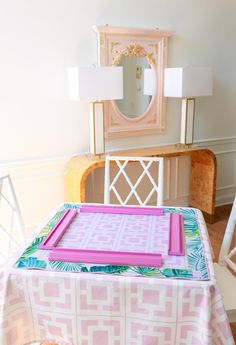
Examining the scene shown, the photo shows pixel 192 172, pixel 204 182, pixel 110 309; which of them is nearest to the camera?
pixel 110 309

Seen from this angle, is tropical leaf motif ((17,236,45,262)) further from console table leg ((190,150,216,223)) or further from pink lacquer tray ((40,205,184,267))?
console table leg ((190,150,216,223))

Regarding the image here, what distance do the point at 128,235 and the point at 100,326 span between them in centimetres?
42

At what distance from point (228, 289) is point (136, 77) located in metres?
2.14

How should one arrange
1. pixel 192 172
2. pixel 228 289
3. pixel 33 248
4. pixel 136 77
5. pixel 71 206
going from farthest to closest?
pixel 192 172 → pixel 136 77 → pixel 71 206 → pixel 228 289 → pixel 33 248

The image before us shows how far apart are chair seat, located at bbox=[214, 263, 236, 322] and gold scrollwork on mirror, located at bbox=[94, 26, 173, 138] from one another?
68.3 inches

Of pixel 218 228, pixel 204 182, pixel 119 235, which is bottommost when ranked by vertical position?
pixel 218 228

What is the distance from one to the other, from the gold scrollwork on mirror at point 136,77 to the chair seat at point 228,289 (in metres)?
1.74

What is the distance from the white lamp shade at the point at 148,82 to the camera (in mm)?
3229

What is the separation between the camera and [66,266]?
127cm

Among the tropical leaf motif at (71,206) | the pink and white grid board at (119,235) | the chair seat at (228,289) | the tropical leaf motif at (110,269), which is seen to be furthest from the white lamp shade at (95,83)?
the tropical leaf motif at (110,269)

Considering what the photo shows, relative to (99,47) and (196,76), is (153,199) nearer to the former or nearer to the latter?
(196,76)

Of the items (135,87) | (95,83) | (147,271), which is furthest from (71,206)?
(135,87)

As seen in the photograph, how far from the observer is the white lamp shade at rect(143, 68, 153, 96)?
323cm

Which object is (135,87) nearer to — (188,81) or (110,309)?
(188,81)
